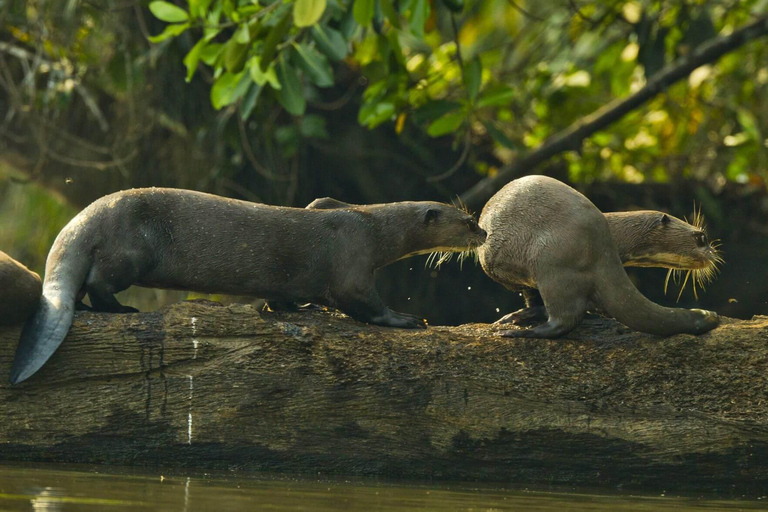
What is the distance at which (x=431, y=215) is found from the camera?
15.1 ft

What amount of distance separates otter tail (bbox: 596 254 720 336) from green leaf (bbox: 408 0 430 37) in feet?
5.05

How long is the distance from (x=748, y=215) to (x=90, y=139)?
202 inches

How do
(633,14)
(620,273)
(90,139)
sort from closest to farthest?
(620,273), (90,139), (633,14)

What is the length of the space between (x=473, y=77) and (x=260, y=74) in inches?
51.3

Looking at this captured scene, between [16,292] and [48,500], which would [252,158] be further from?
[48,500]

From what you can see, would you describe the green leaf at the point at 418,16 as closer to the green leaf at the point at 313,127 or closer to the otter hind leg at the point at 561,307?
the otter hind leg at the point at 561,307

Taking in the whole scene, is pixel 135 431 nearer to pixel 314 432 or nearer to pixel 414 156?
pixel 314 432

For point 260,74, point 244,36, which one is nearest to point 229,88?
point 260,74

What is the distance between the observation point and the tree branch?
7325mm

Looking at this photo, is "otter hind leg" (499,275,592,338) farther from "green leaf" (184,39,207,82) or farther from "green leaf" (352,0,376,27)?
"green leaf" (184,39,207,82)

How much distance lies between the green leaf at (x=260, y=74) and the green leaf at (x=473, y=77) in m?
1.14

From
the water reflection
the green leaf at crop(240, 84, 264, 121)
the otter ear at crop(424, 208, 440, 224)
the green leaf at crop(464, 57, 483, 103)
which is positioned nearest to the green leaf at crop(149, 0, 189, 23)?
the green leaf at crop(240, 84, 264, 121)

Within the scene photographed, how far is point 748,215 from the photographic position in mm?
8406

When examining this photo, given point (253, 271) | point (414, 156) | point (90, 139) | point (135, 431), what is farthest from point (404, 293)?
point (135, 431)
